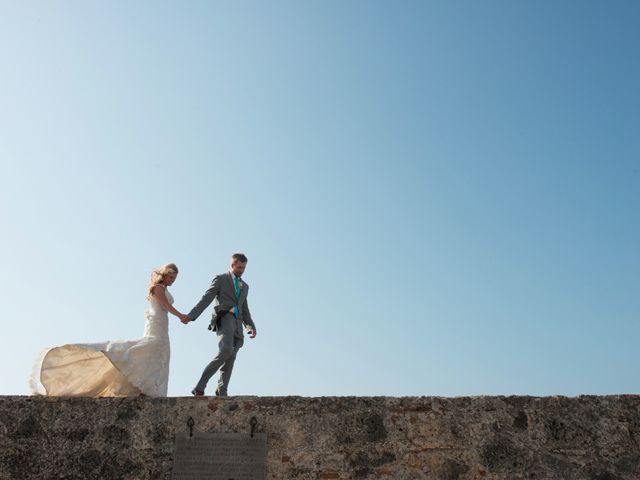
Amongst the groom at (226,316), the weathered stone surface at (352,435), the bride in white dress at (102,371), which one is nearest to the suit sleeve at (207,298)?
the groom at (226,316)

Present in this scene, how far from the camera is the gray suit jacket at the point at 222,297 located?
6.38 metres

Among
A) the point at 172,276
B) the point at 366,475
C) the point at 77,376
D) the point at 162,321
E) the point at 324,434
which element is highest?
Result: the point at 172,276

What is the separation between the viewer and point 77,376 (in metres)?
5.59

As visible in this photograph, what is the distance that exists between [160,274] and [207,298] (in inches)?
21.9

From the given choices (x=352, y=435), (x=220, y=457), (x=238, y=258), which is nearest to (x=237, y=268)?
(x=238, y=258)

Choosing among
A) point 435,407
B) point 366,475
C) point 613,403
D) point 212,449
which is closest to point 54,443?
point 212,449

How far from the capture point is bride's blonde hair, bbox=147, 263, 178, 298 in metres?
6.14

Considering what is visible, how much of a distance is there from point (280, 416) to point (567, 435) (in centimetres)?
241

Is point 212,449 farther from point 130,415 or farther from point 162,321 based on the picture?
point 162,321

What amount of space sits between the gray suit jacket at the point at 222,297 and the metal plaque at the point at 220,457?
4.80ft

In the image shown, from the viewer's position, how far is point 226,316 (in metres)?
6.38

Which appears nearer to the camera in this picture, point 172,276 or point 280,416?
point 280,416

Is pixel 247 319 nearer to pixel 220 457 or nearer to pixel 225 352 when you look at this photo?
pixel 225 352

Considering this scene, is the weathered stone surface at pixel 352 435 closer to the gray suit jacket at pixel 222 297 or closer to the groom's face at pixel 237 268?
the gray suit jacket at pixel 222 297
